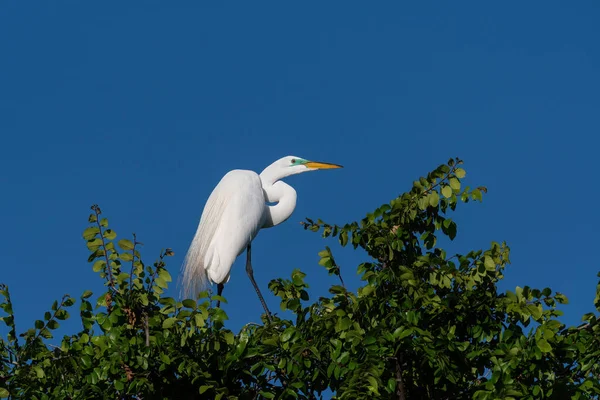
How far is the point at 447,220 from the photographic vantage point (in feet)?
17.8

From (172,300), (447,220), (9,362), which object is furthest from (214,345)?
(447,220)

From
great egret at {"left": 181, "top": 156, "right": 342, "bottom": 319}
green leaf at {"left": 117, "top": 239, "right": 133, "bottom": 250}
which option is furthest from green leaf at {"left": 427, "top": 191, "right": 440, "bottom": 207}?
great egret at {"left": 181, "top": 156, "right": 342, "bottom": 319}

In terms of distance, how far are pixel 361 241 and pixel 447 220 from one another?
0.50 meters

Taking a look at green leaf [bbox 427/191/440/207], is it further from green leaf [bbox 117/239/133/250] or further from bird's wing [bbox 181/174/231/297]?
bird's wing [bbox 181/174/231/297]

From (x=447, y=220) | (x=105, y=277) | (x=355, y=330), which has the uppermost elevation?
(x=105, y=277)

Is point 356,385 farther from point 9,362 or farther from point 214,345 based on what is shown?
point 9,362

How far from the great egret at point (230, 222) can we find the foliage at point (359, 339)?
293cm

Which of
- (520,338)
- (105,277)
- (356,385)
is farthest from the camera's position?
(105,277)

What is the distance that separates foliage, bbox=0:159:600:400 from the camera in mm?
4887

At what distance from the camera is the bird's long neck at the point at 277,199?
372 inches

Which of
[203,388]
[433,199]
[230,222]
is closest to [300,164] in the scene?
[230,222]

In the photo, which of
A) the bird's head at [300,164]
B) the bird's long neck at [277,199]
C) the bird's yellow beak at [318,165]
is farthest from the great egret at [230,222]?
the bird's yellow beak at [318,165]

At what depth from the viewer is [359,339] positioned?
485 cm

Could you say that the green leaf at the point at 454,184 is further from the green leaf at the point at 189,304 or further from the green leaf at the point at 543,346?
the green leaf at the point at 189,304
